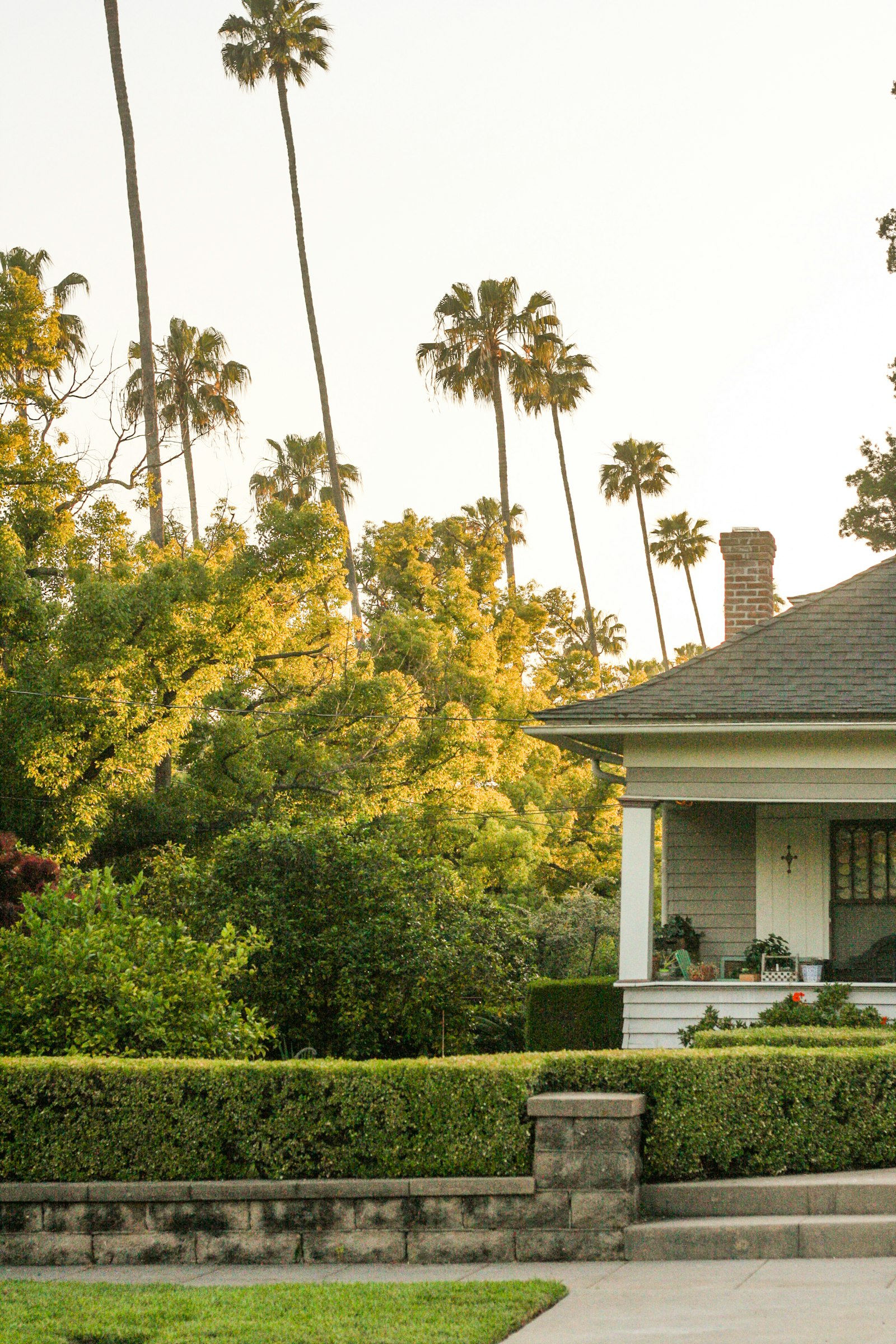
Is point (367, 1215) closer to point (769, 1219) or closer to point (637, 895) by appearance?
point (769, 1219)

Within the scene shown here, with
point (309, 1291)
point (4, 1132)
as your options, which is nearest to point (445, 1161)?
point (309, 1291)

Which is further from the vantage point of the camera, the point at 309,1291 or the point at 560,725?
the point at 560,725

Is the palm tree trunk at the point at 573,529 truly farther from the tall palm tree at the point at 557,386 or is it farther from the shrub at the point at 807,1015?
the shrub at the point at 807,1015

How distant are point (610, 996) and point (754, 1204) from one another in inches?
396

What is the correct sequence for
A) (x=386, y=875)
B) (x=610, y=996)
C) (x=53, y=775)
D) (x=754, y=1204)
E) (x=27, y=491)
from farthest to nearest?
(x=27, y=491) < (x=53, y=775) < (x=610, y=996) < (x=386, y=875) < (x=754, y=1204)

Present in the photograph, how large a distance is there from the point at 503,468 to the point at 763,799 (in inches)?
1246

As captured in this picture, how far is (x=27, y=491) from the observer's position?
23.2 meters

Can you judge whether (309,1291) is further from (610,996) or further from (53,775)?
(53,775)

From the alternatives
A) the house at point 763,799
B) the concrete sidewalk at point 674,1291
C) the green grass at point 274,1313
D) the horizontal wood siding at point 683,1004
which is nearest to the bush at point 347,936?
the horizontal wood siding at point 683,1004

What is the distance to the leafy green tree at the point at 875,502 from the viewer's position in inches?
1476

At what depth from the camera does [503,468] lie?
44.4m

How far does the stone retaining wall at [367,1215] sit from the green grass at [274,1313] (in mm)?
638

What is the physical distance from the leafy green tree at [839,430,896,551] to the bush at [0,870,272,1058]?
3121cm

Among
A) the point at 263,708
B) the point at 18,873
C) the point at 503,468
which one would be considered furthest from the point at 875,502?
the point at 18,873
